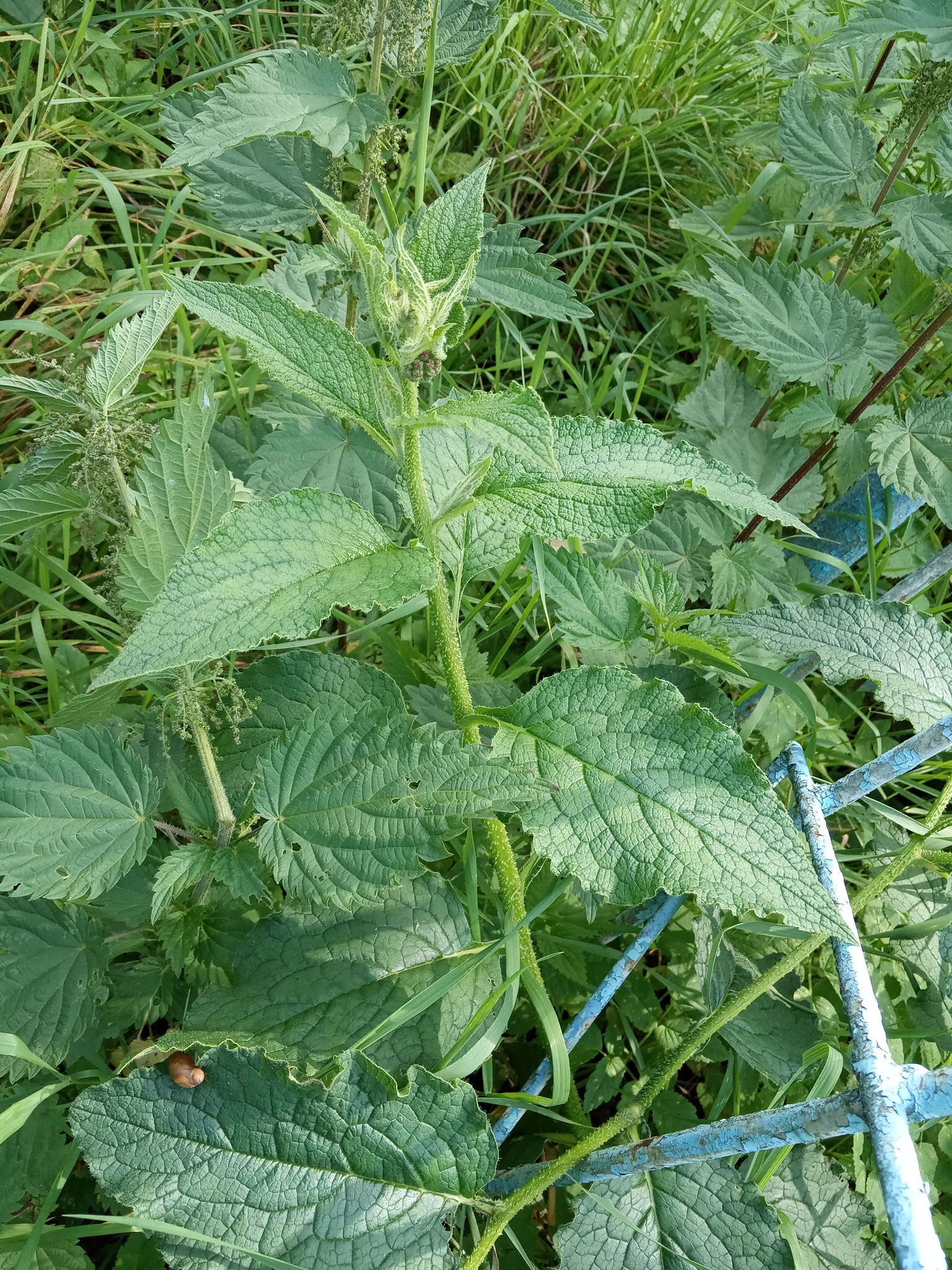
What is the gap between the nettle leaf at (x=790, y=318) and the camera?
7.56ft

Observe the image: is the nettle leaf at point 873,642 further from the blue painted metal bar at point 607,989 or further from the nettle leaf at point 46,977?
the nettle leaf at point 46,977

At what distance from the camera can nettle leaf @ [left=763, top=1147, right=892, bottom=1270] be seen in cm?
153

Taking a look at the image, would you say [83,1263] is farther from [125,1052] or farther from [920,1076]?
[920,1076]

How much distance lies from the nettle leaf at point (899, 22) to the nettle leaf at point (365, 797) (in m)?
1.83

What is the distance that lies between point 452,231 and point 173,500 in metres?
0.59

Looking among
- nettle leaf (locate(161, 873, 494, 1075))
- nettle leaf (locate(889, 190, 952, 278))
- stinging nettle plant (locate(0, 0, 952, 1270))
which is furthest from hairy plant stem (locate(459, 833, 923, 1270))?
nettle leaf (locate(889, 190, 952, 278))

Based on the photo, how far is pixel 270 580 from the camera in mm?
1179

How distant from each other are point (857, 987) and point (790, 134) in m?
2.15

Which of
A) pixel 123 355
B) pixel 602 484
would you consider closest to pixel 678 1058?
pixel 602 484

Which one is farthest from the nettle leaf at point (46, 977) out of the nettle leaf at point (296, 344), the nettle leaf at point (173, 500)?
the nettle leaf at point (296, 344)

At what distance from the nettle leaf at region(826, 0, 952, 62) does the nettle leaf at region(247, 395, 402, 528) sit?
1343 mm

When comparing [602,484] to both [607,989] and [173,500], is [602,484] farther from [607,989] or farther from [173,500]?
[607,989]

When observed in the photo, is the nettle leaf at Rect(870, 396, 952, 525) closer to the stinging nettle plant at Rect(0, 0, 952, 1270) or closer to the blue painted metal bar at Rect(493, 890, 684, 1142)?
the stinging nettle plant at Rect(0, 0, 952, 1270)

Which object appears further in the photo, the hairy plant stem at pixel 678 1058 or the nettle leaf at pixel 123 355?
the nettle leaf at pixel 123 355
